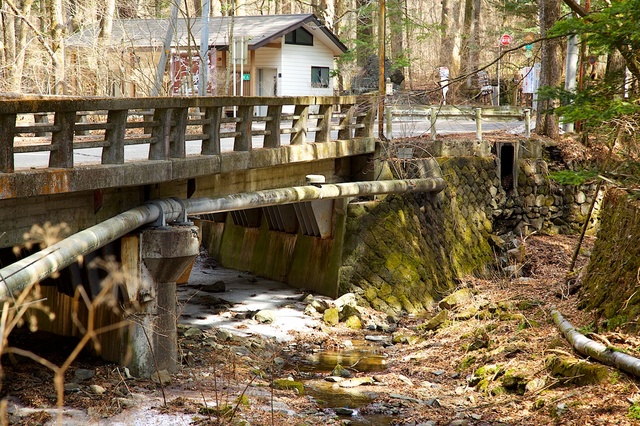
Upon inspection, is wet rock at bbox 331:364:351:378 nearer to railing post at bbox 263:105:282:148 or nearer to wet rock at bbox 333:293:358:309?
wet rock at bbox 333:293:358:309

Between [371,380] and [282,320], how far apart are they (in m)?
4.14

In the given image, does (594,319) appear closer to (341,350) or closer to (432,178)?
(341,350)

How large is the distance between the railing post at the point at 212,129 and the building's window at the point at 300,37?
2347 centimetres

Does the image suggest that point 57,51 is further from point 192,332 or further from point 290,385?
point 290,385

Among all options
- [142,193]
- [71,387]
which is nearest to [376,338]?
[142,193]

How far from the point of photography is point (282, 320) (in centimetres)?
1622

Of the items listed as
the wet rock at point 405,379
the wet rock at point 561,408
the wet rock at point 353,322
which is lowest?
the wet rock at point 353,322

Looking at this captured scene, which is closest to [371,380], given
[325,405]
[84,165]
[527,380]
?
[325,405]

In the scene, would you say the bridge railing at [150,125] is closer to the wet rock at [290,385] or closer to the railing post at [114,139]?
the railing post at [114,139]

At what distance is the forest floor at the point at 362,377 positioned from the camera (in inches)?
374

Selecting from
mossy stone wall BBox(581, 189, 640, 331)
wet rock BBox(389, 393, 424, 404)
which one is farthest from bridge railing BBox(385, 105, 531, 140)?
wet rock BBox(389, 393, 424, 404)

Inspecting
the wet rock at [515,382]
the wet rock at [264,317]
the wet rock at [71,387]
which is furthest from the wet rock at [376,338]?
the wet rock at [71,387]

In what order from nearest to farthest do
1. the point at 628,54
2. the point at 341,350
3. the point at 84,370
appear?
the point at 84,370, the point at 628,54, the point at 341,350

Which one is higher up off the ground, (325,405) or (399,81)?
(399,81)
